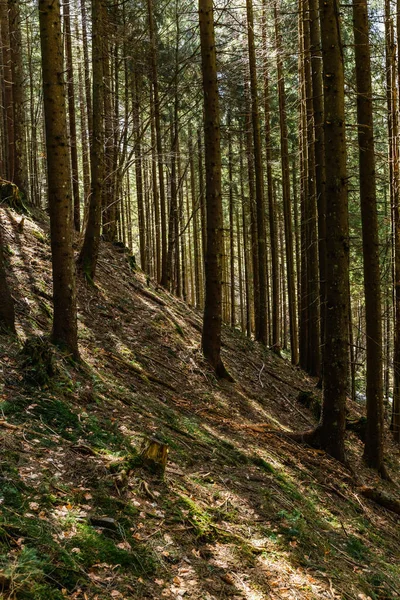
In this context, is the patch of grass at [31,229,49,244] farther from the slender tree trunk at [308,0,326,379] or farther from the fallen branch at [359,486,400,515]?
the fallen branch at [359,486,400,515]

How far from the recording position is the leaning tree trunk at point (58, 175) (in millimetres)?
6332

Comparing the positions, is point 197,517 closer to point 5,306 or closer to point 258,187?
point 5,306

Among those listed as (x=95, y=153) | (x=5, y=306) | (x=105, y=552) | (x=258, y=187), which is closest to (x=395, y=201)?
(x=258, y=187)

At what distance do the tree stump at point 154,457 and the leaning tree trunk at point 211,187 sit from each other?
4974mm

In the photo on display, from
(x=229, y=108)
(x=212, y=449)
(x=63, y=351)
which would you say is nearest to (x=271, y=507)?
(x=212, y=449)

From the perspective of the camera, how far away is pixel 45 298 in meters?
8.30

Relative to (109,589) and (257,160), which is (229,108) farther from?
(109,589)

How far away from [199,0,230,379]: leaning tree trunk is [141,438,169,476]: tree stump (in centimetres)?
497

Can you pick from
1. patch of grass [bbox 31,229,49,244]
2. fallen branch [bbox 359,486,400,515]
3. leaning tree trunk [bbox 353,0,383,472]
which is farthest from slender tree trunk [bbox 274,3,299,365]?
fallen branch [bbox 359,486,400,515]

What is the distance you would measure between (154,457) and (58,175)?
384cm

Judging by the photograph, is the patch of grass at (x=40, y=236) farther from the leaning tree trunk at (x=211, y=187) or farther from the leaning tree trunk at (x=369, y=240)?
the leaning tree trunk at (x=369, y=240)

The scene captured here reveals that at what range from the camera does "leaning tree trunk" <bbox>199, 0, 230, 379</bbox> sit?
30.7 feet

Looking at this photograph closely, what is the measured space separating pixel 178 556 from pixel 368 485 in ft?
16.9

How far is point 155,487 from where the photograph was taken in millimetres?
4684
